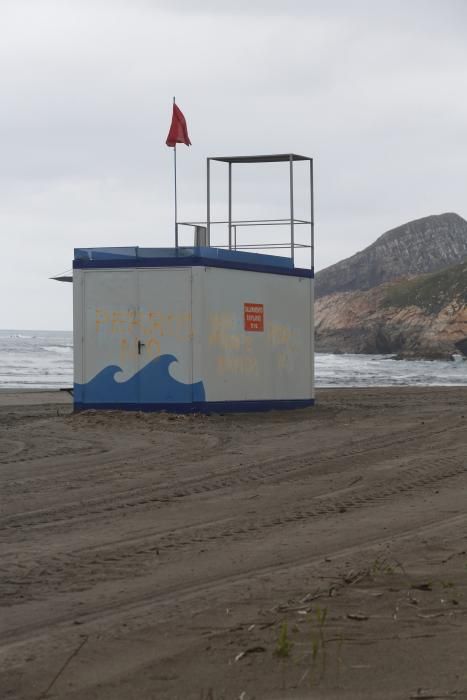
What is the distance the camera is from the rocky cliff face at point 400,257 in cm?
9475

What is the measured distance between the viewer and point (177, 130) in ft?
65.5

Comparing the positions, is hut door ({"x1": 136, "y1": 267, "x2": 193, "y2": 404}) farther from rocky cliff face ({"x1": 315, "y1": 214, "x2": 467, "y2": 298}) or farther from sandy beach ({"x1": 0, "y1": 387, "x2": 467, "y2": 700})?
rocky cliff face ({"x1": 315, "y1": 214, "x2": 467, "y2": 298})

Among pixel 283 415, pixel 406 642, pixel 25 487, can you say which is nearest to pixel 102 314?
pixel 283 415

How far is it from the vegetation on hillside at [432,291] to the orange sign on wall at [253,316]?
4660 centimetres

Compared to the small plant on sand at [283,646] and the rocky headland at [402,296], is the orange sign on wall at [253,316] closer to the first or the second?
the small plant on sand at [283,646]

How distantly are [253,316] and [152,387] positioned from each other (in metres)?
2.34

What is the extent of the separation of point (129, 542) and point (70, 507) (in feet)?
5.30

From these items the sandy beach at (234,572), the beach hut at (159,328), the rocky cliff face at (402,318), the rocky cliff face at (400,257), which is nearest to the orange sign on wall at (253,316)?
the beach hut at (159,328)

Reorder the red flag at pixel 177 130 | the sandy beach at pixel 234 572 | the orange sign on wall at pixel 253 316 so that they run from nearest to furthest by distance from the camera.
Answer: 1. the sandy beach at pixel 234 572
2. the orange sign on wall at pixel 253 316
3. the red flag at pixel 177 130

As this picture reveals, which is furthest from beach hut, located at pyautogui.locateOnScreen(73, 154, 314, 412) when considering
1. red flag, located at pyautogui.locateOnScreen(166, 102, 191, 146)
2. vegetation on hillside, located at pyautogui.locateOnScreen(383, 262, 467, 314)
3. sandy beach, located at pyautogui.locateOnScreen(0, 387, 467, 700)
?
vegetation on hillside, located at pyautogui.locateOnScreen(383, 262, 467, 314)

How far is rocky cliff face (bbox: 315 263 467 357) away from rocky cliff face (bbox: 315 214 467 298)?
9959 mm

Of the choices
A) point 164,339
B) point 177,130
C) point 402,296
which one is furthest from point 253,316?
point 402,296

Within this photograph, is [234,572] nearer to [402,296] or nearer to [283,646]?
[283,646]

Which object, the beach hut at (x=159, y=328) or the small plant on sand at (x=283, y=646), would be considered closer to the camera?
the small plant on sand at (x=283, y=646)
